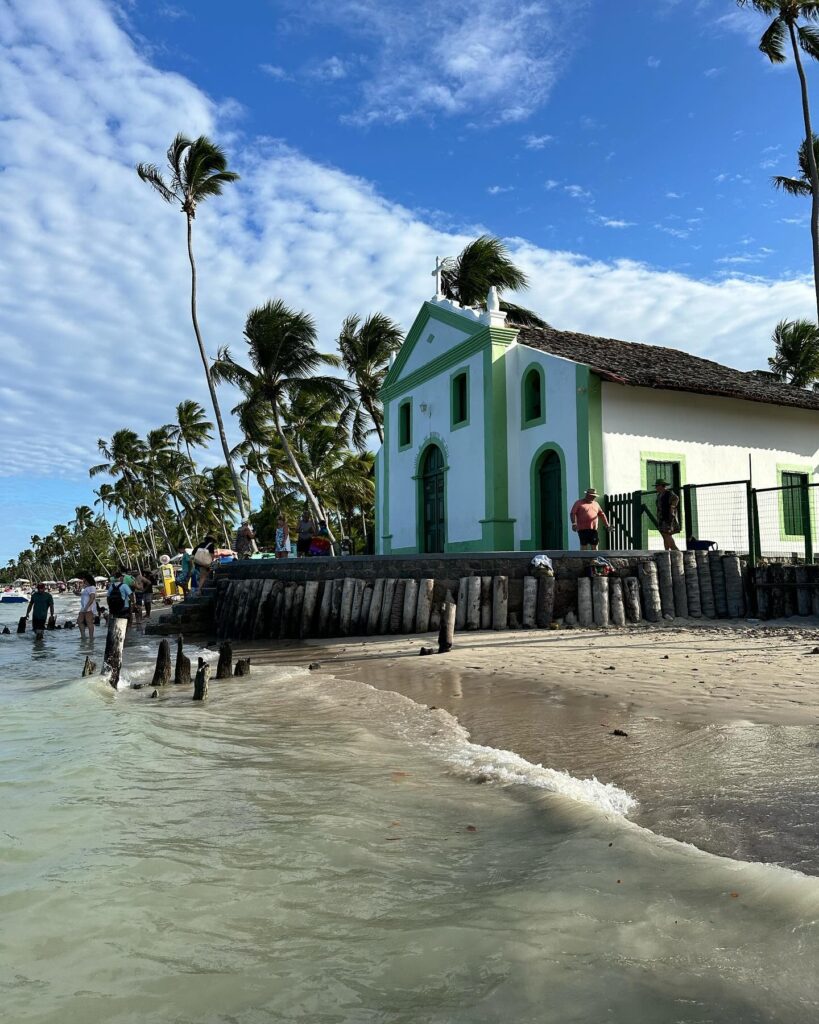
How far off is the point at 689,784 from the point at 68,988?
11.0ft

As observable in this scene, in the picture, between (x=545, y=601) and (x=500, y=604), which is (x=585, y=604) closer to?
(x=545, y=601)

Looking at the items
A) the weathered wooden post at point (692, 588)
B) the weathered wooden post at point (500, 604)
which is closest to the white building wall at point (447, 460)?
the weathered wooden post at point (500, 604)

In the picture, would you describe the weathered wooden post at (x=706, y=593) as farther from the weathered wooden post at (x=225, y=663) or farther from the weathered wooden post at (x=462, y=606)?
the weathered wooden post at (x=225, y=663)

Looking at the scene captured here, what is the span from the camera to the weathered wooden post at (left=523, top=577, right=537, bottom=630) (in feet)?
43.3

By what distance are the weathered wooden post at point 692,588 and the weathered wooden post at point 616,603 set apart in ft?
3.97

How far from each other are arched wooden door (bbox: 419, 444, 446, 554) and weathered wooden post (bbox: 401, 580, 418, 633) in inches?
305

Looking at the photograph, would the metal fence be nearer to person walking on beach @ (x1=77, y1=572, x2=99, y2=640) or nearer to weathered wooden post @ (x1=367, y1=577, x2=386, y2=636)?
weathered wooden post @ (x1=367, y1=577, x2=386, y2=636)

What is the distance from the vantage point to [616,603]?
43.2 ft

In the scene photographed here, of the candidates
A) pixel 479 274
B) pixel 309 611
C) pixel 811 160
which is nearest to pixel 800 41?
pixel 811 160

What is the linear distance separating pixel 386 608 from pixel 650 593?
183 inches

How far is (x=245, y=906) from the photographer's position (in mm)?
3398

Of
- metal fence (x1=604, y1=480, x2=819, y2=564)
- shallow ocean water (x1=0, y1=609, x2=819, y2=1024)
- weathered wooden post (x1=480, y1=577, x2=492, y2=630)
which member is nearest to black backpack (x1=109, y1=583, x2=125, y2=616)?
weathered wooden post (x1=480, y1=577, x2=492, y2=630)

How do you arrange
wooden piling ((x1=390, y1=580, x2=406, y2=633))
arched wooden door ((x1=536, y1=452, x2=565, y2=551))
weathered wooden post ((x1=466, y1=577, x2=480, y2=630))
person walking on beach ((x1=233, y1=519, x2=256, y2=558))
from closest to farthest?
weathered wooden post ((x1=466, y1=577, x2=480, y2=630)), wooden piling ((x1=390, y1=580, x2=406, y2=633)), arched wooden door ((x1=536, y1=452, x2=565, y2=551)), person walking on beach ((x1=233, y1=519, x2=256, y2=558))

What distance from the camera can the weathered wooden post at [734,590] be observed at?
526 inches
